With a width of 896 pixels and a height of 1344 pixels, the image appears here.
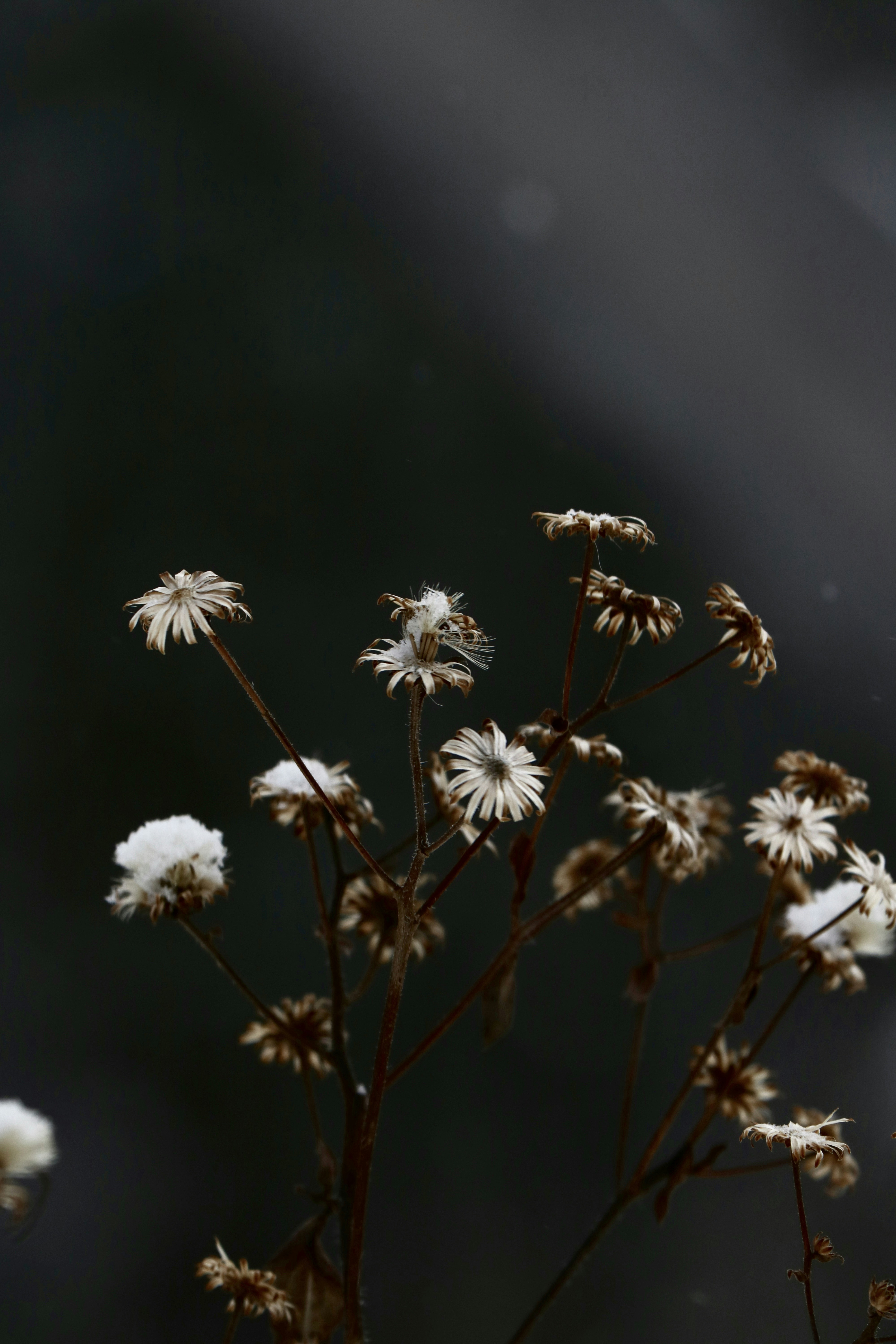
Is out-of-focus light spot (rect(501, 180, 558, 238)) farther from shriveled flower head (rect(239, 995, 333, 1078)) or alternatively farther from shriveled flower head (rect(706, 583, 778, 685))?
shriveled flower head (rect(239, 995, 333, 1078))

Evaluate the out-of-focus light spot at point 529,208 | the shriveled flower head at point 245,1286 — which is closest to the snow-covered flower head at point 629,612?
the shriveled flower head at point 245,1286

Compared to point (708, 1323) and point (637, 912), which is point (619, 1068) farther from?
point (637, 912)

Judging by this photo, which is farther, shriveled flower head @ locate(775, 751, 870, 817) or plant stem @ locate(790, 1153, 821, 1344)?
shriveled flower head @ locate(775, 751, 870, 817)

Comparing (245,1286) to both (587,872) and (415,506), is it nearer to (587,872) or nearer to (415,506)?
(587,872)

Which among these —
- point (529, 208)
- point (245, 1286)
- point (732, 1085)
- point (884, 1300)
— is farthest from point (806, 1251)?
point (529, 208)

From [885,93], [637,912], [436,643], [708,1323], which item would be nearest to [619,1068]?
[708,1323]

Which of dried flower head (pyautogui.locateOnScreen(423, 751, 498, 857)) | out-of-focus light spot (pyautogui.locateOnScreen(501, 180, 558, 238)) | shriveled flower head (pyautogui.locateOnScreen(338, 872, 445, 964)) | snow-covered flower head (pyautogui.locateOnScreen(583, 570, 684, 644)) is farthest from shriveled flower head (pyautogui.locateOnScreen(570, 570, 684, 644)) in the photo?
out-of-focus light spot (pyautogui.locateOnScreen(501, 180, 558, 238))
